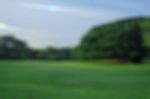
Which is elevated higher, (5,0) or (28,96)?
(5,0)

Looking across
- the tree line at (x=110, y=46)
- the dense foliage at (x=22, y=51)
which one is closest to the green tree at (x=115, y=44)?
the tree line at (x=110, y=46)

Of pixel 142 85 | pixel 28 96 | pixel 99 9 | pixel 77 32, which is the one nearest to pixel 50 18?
pixel 77 32

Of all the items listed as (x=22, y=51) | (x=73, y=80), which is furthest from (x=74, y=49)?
(x=22, y=51)

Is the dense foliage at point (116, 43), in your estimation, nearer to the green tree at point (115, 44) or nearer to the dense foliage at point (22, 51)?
the green tree at point (115, 44)

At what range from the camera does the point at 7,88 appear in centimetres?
172

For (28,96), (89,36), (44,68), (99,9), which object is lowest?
(28,96)

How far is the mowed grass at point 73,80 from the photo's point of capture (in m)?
1.74

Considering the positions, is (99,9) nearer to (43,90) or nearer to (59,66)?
(59,66)

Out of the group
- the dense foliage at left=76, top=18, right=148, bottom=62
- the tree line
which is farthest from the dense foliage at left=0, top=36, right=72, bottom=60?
the dense foliage at left=76, top=18, right=148, bottom=62

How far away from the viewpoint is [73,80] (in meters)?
1.80

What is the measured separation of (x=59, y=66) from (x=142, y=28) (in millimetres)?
519

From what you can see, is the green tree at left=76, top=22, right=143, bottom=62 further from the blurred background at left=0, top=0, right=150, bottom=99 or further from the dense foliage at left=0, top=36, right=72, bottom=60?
the dense foliage at left=0, top=36, right=72, bottom=60

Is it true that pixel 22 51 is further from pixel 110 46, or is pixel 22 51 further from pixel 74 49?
pixel 110 46

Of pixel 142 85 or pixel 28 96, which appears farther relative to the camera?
pixel 142 85
